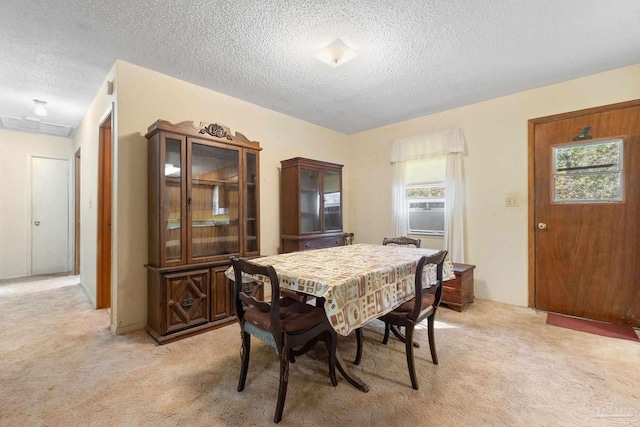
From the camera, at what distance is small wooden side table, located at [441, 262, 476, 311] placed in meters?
3.02

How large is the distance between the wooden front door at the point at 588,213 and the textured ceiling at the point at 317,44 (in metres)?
0.57

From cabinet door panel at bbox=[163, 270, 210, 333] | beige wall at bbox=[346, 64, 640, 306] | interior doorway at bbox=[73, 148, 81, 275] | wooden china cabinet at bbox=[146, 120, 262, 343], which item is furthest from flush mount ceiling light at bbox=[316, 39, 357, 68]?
interior doorway at bbox=[73, 148, 81, 275]

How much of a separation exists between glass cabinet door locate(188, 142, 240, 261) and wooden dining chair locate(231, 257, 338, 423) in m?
1.16

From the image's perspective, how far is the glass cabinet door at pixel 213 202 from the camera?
Result: 8.85ft

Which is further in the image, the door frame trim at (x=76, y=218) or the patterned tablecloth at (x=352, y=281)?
the door frame trim at (x=76, y=218)

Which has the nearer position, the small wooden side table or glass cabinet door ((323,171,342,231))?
the small wooden side table

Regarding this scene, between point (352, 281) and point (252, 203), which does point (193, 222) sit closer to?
point (252, 203)

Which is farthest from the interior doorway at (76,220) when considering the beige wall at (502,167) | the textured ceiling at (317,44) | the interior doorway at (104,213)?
the beige wall at (502,167)

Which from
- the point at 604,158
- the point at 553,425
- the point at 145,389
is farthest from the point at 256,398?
the point at 604,158

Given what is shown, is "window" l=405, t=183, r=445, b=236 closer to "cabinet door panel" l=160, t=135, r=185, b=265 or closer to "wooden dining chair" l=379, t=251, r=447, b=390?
"wooden dining chair" l=379, t=251, r=447, b=390

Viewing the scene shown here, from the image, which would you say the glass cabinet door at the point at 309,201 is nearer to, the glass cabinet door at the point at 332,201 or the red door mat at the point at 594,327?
the glass cabinet door at the point at 332,201

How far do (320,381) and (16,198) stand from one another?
19.5 ft

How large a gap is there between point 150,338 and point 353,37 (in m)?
3.08

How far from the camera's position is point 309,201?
12.6 ft
